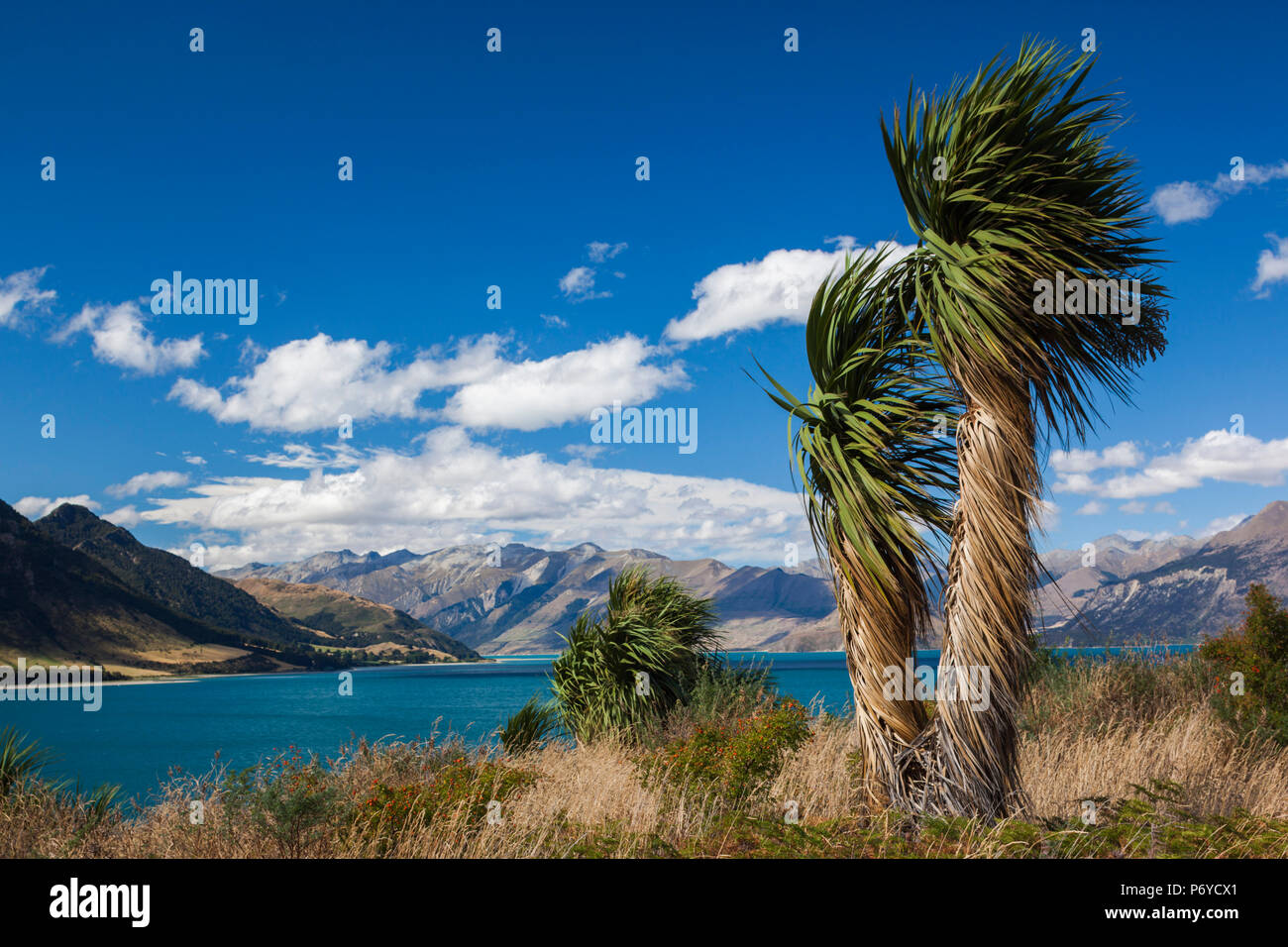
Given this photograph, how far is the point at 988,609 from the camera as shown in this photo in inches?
231

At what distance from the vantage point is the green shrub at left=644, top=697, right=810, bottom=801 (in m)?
7.14

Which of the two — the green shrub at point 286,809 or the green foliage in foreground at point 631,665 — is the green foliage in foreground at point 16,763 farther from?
the green foliage in foreground at point 631,665

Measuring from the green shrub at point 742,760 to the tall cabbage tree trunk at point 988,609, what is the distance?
1.63 meters

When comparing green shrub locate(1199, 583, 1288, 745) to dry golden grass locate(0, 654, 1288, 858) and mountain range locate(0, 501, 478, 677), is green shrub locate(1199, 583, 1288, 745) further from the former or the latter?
mountain range locate(0, 501, 478, 677)

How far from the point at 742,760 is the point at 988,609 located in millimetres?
2723

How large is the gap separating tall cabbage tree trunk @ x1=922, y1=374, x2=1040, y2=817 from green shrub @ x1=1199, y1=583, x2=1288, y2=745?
17.1 feet

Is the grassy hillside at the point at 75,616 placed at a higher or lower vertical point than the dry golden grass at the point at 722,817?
lower

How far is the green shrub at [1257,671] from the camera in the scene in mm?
9414

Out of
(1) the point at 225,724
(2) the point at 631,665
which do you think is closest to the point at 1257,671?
(2) the point at 631,665

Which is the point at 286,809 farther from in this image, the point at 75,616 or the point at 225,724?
the point at 75,616

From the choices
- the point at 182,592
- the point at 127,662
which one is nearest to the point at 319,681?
the point at 127,662

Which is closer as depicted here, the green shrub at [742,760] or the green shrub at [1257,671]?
the green shrub at [742,760]

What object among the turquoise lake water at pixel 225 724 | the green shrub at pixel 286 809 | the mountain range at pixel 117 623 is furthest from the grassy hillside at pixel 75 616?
the green shrub at pixel 286 809
